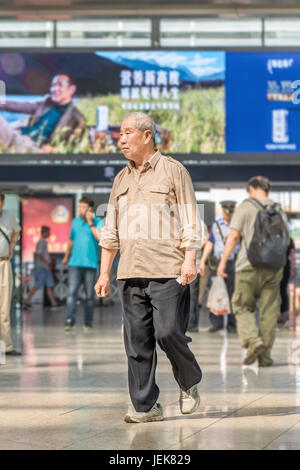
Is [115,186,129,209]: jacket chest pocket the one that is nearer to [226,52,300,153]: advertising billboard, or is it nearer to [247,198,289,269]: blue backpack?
[247,198,289,269]: blue backpack

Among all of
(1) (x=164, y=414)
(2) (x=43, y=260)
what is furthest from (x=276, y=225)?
(2) (x=43, y=260)

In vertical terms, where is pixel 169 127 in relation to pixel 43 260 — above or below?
above

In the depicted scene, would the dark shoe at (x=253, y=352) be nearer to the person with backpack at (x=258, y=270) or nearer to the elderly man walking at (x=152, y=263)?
the person with backpack at (x=258, y=270)

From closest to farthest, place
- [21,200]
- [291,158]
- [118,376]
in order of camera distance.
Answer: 1. [118,376]
2. [291,158]
3. [21,200]

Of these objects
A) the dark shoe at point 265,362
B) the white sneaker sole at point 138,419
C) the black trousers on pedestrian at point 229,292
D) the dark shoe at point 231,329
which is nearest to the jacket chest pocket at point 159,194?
the white sneaker sole at point 138,419

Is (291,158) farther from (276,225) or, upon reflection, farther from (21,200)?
(276,225)

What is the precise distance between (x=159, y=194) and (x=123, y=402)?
5.13ft

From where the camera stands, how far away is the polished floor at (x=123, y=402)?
15.0ft

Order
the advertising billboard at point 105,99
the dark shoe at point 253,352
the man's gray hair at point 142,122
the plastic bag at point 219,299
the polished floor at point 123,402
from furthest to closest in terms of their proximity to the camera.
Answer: the advertising billboard at point 105,99 < the plastic bag at point 219,299 < the dark shoe at point 253,352 < the man's gray hair at point 142,122 < the polished floor at point 123,402

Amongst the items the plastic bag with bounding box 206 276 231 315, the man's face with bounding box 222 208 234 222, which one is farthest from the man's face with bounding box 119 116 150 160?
the man's face with bounding box 222 208 234 222

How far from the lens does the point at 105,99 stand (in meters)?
15.4

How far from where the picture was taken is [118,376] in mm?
7230

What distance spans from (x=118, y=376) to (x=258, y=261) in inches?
61.6

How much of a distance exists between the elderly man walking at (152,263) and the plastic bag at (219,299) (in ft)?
19.9
